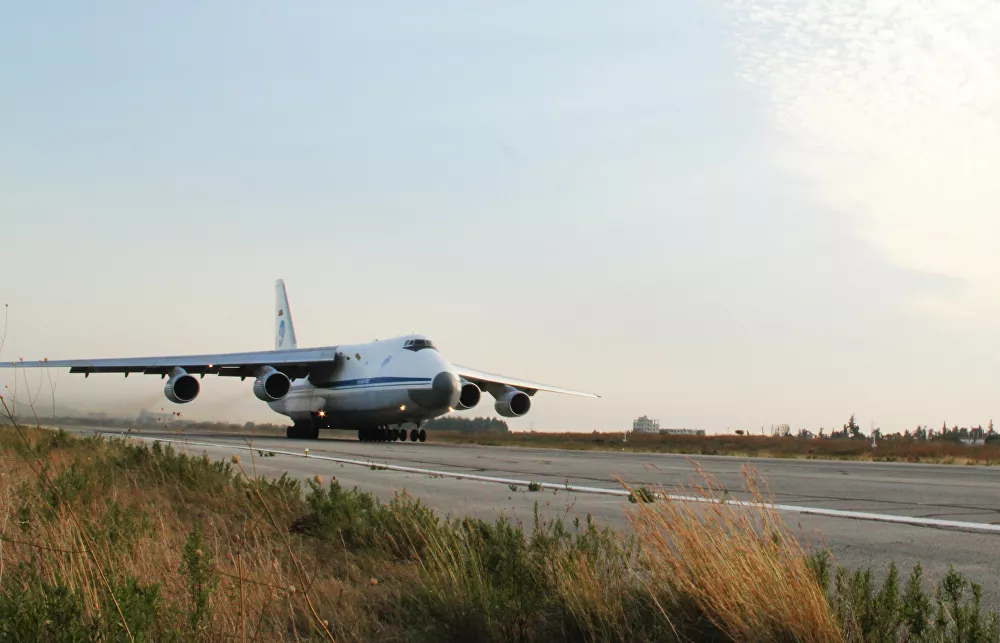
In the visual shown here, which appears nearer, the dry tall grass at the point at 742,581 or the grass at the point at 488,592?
the dry tall grass at the point at 742,581

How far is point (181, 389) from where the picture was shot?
107 feet

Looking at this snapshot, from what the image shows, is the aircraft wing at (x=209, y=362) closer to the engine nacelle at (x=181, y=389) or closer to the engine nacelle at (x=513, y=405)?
the engine nacelle at (x=181, y=389)

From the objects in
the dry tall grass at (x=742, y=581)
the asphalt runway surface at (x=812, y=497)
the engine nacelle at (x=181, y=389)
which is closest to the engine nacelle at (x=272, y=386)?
the engine nacelle at (x=181, y=389)

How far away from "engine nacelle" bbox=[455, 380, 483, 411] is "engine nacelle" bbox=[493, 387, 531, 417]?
214cm

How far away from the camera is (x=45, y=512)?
21.3 feet

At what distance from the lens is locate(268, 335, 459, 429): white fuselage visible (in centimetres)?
3011

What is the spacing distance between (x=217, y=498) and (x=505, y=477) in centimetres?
544

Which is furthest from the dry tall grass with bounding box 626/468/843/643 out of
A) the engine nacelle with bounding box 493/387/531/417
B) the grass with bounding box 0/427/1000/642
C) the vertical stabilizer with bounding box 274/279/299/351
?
the vertical stabilizer with bounding box 274/279/299/351

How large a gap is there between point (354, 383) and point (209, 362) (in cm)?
586

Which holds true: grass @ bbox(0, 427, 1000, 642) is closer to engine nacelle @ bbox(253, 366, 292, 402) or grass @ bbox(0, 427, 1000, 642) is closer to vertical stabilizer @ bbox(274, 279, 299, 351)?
engine nacelle @ bbox(253, 366, 292, 402)

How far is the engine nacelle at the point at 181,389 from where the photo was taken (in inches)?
1270

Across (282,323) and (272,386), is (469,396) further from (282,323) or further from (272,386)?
(282,323)

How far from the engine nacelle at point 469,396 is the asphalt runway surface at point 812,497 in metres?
13.9

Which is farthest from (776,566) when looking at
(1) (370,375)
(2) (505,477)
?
(1) (370,375)
